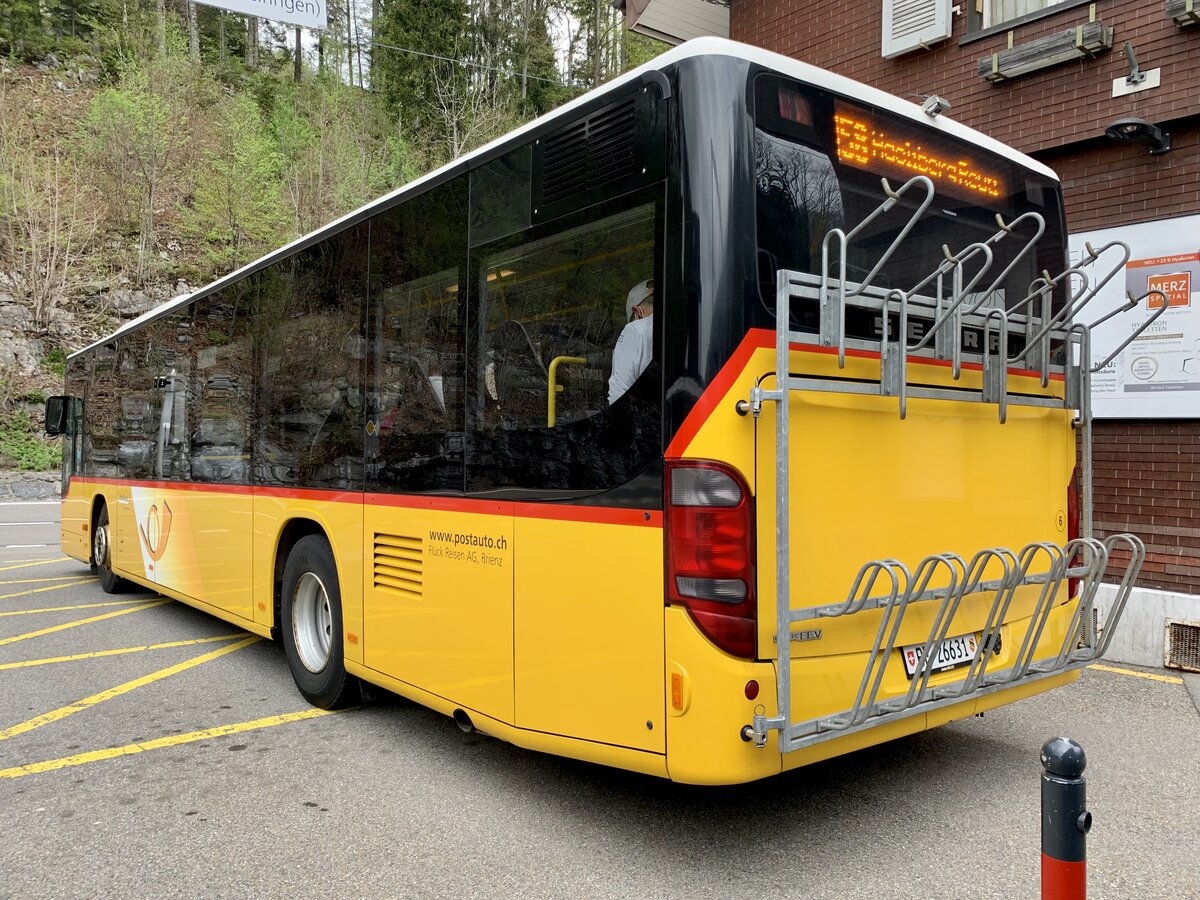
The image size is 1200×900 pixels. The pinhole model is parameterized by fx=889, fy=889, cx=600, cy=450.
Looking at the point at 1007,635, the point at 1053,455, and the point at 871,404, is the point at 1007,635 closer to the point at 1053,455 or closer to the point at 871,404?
the point at 1053,455

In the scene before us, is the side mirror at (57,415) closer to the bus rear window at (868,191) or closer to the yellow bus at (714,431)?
the yellow bus at (714,431)

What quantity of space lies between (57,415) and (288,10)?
5569 millimetres

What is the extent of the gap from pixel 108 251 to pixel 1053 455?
33.6 meters

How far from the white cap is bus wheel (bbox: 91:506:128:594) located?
323 inches

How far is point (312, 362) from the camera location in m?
5.59

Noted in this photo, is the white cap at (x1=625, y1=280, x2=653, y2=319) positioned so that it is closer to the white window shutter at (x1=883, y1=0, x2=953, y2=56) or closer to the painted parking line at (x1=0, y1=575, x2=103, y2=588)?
the white window shutter at (x1=883, y1=0, x2=953, y2=56)

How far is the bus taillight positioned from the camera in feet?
9.99

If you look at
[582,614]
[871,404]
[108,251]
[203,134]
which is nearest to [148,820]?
[582,614]

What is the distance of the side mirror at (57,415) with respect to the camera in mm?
10656

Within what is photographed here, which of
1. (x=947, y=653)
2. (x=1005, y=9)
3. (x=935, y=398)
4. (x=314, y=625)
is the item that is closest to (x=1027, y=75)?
(x=1005, y=9)

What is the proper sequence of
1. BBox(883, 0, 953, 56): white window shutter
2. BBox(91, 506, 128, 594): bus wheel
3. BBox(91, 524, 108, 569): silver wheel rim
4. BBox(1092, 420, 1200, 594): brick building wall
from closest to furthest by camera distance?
BBox(1092, 420, 1200, 594): brick building wall → BBox(883, 0, 953, 56): white window shutter → BBox(91, 506, 128, 594): bus wheel → BBox(91, 524, 108, 569): silver wheel rim

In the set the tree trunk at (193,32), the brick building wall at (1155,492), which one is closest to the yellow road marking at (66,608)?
the brick building wall at (1155,492)

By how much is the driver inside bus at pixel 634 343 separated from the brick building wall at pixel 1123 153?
207 inches

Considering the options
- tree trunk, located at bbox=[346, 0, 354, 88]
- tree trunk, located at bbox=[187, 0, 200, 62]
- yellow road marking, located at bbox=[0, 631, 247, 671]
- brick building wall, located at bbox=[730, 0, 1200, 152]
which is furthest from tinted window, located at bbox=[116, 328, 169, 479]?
tree trunk, located at bbox=[346, 0, 354, 88]
